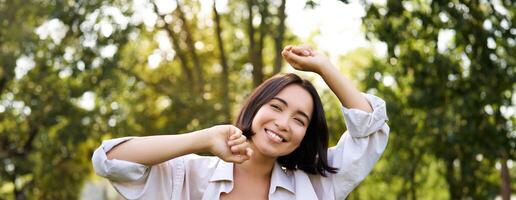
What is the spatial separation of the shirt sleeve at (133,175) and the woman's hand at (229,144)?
224 millimetres

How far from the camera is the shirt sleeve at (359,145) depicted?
2.78 meters

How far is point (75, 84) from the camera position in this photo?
1127 centimetres

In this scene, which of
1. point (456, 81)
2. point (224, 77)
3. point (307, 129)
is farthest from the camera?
point (224, 77)

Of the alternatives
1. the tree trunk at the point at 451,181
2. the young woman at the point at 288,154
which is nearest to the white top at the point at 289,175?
the young woman at the point at 288,154

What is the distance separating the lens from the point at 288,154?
2.91 metres

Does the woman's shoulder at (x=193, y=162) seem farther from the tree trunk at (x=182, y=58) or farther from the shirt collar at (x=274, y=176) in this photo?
the tree trunk at (x=182, y=58)

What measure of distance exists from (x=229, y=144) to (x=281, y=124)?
28 centimetres

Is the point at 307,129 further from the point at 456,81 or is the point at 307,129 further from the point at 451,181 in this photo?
the point at 451,181

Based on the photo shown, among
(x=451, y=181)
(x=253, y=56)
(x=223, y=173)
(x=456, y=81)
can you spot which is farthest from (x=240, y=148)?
(x=253, y=56)

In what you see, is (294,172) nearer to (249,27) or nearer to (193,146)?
(193,146)

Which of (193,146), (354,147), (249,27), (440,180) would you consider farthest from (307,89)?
(440,180)

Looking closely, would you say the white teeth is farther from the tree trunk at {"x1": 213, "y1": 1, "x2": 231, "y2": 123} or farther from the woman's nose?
the tree trunk at {"x1": 213, "y1": 1, "x2": 231, "y2": 123}

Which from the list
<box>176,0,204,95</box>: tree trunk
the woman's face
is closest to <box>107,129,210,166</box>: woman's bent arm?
the woman's face

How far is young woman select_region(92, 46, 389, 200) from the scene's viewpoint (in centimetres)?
269
